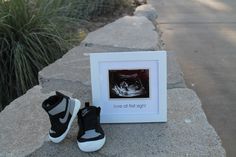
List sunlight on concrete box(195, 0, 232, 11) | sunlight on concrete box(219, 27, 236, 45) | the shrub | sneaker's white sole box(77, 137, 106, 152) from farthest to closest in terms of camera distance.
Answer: sunlight on concrete box(195, 0, 232, 11) → sunlight on concrete box(219, 27, 236, 45) → the shrub → sneaker's white sole box(77, 137, 106, 152)

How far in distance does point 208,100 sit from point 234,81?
0.52 metres

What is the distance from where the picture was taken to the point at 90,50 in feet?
11.0

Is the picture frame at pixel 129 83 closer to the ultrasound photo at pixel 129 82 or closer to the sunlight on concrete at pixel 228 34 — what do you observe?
the ultrasound photo at pixel 129 82

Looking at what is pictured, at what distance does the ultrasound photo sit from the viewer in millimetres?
1979

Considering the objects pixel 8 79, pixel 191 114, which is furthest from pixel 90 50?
pixel 191 114

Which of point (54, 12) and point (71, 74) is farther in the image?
point (54, 12)

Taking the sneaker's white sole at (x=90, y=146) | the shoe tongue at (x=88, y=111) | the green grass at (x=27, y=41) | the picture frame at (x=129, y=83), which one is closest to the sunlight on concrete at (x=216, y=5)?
the green grass at (x=27, y=41)

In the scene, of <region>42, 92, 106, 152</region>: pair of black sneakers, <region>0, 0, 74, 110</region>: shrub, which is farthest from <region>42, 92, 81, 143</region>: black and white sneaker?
<region>0, 0, 74, 110</region>: shrub

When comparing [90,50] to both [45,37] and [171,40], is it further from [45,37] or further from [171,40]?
[171,40]

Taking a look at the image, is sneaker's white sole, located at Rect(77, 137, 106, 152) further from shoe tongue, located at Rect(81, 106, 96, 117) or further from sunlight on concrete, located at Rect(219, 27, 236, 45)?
sunlight on concrete, located at Rect(219, 27, 236, 45)

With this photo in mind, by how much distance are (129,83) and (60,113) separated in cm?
35

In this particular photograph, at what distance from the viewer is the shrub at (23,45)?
11.2ft

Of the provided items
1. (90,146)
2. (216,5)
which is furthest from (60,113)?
(216,5)

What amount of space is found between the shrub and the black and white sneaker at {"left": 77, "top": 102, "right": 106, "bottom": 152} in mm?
1579
